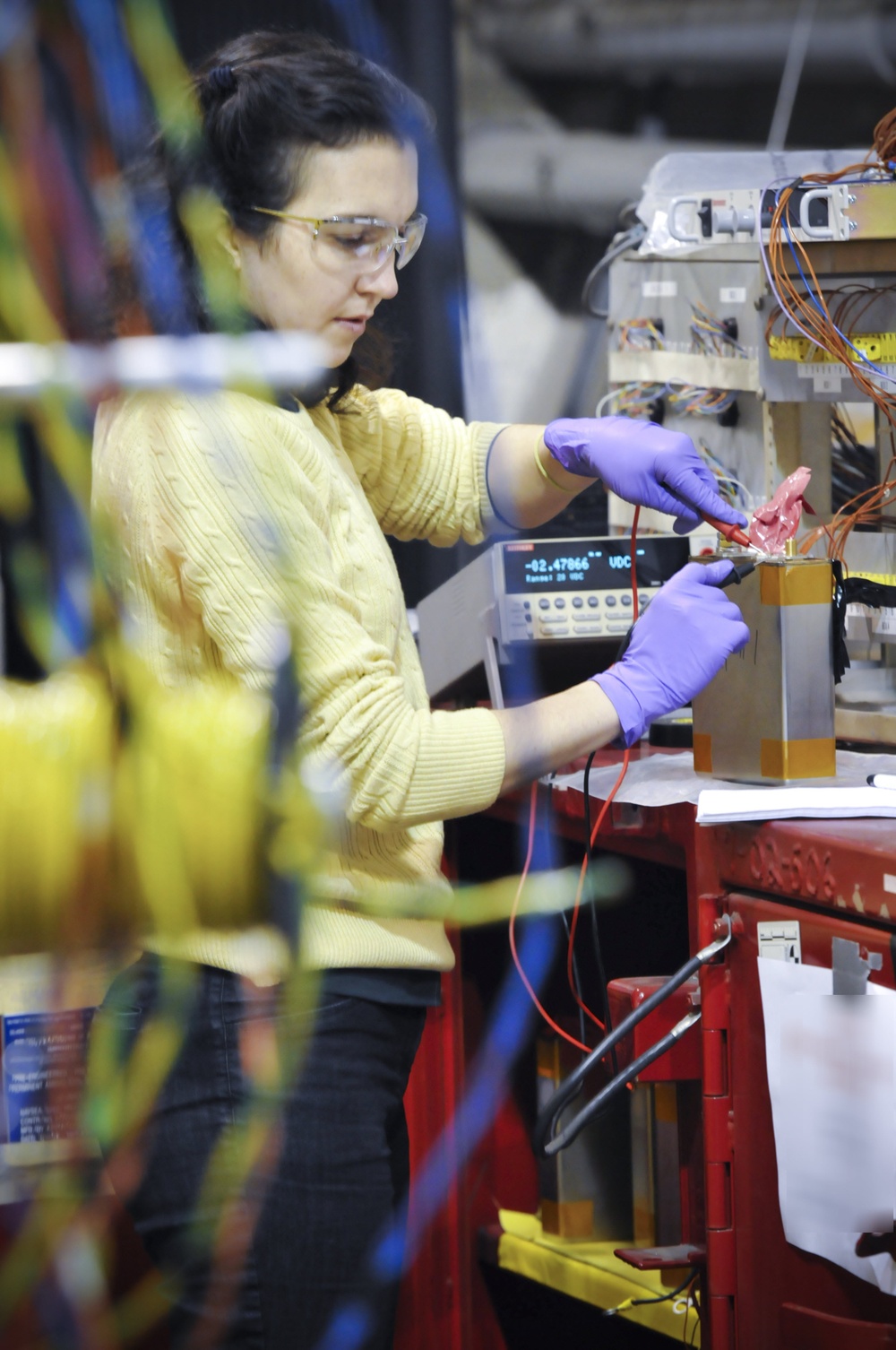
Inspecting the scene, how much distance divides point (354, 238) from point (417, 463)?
0.38 meters

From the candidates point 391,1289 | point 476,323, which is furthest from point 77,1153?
point 476,323

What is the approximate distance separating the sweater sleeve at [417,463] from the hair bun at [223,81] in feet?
1.20

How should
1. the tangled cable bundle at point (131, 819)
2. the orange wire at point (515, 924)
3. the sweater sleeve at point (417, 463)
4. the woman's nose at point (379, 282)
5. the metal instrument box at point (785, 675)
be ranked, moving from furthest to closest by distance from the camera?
the orange wire at point (515, 924), the sweater sleeve at point (417, 463), the metal instrument box at point (785, 675), the woman's nose at point (379, 282), the tangled cable bundle at point (131, 819)

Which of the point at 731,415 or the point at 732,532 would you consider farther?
the point at 731,415

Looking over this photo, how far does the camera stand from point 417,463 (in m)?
1.32

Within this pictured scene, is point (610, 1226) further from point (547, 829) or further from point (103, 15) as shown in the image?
point (103, 15)

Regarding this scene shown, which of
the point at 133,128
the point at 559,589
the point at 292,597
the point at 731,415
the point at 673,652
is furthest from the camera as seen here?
the point at 731,415

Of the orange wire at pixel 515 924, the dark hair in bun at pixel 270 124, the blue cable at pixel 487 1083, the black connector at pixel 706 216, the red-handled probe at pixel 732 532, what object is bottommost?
the blue cable at pixel 487 1083

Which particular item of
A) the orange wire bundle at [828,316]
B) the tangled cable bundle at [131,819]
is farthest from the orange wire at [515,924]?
the tangled cable bundle at [131,819]

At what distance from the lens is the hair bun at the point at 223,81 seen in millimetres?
945

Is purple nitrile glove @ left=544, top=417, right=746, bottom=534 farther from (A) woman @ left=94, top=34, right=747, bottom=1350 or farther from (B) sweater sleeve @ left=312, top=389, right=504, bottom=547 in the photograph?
(A) woman @ left=94, top=34, right=747, bottom=1350

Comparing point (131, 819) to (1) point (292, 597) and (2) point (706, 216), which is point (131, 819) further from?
(2) point (706, 216)

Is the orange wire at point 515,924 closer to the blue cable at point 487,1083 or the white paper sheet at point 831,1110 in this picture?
the blue cable at point 487,1083

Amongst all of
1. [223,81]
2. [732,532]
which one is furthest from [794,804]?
[223,81]
